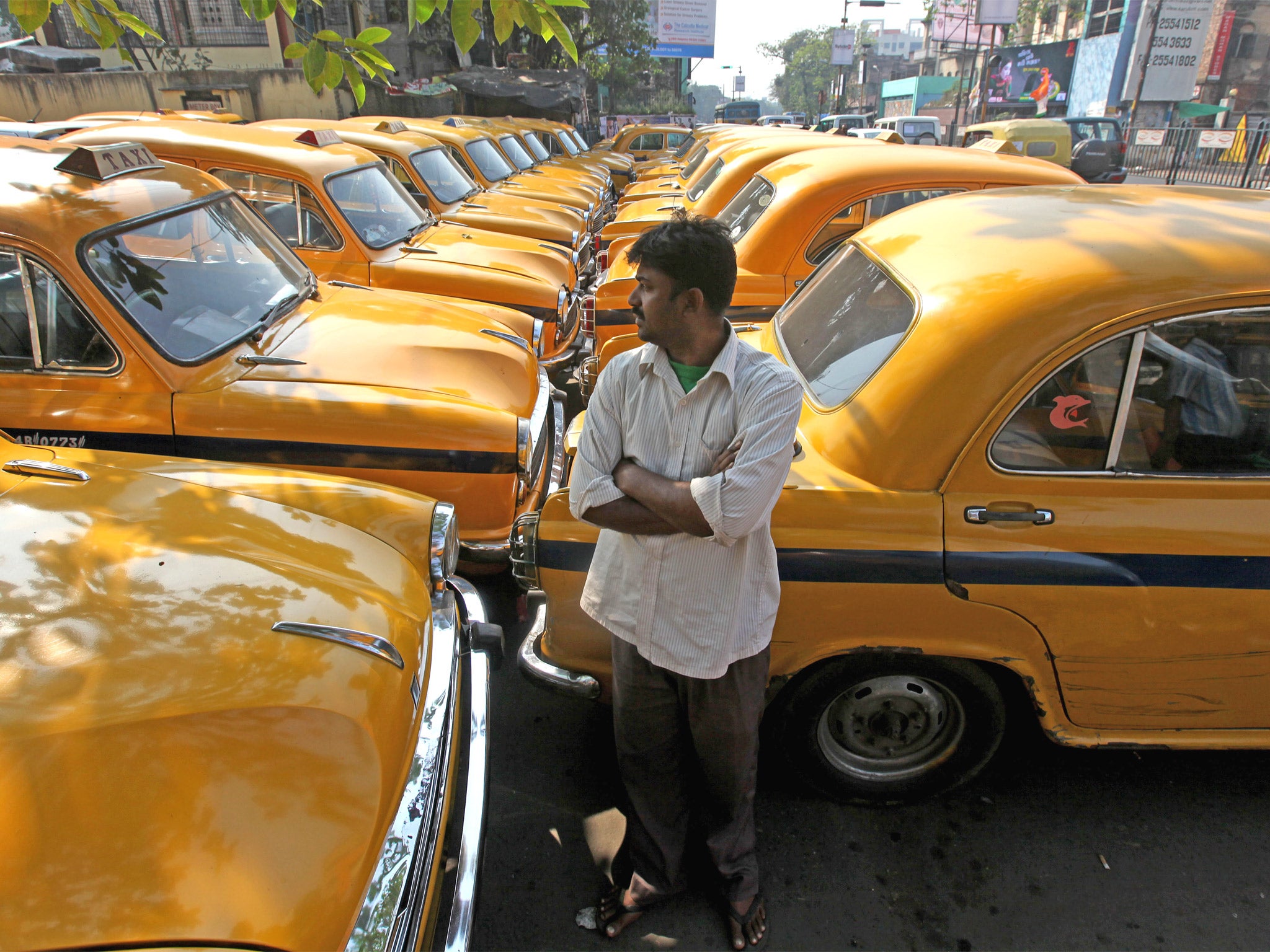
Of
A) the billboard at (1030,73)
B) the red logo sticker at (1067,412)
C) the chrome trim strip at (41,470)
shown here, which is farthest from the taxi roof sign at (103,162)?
the billboard at (1030,73)

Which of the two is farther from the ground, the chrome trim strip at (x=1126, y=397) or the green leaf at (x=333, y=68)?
the green leaf at (x=333, y=68)

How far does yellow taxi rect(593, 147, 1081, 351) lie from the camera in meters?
4.64

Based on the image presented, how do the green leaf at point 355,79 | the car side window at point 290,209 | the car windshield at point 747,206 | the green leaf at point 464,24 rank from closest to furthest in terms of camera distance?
the green leaf at point 464,24 < the green leaf at point 355,79 < the car side window at point 290,209 < the car windshield at point 747,206

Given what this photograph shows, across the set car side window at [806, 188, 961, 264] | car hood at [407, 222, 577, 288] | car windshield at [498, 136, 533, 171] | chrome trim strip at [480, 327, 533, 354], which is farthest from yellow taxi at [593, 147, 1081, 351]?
car windshield at [498, 136, 533, 171]

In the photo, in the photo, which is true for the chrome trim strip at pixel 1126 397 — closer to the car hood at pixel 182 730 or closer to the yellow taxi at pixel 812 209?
the car hood at pixel 182 730

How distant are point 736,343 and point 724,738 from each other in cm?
101

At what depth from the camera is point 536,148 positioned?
13.7 m

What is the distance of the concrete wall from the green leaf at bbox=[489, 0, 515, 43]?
12.8m

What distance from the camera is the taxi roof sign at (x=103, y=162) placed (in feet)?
10.7

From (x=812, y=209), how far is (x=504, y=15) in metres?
2.29

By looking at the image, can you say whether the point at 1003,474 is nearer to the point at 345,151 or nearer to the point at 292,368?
the point at 292,368

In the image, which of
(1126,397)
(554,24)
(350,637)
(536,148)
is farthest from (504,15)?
(536,148)

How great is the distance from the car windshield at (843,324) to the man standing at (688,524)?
79 cm

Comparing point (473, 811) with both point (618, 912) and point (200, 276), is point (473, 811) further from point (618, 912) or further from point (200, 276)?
point (200, 276)
